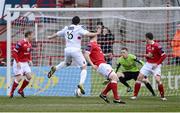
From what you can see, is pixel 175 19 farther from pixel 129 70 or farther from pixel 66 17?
pixel 66 17

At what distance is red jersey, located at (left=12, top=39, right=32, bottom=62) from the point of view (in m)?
20.9

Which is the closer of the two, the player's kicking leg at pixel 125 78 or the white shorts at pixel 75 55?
the white shorts at pixel 75 55

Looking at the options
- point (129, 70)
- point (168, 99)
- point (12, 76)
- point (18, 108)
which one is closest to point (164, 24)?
point (129, 70)

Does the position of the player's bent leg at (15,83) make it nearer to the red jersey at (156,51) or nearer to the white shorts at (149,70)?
the white shorts at (149,70)

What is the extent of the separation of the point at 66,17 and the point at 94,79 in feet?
8.26

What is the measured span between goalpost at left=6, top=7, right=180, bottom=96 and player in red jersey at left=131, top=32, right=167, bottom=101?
6.32 ft

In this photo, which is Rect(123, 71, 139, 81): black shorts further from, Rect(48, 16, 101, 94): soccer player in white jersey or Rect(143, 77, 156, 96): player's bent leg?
Rect(48, 16, 101, 94): soccer player in white jersey

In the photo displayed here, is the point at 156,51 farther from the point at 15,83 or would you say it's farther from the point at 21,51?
the point at 15,83

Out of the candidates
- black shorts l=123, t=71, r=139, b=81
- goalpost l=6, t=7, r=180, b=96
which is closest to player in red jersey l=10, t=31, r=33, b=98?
goalpost l=6, t=7, r=180, b=96

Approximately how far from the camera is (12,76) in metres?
22.8

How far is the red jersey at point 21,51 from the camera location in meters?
20.9

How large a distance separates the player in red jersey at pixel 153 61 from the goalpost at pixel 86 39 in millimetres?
1925

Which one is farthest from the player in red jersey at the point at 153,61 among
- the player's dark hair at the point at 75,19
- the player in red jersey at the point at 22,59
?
the player in red jersey at the point at 22,59

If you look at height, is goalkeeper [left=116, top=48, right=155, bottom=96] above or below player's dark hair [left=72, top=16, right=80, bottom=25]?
below
